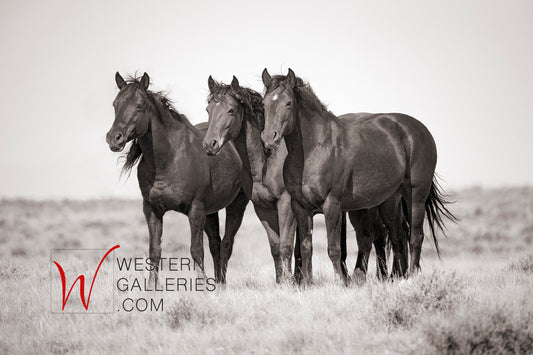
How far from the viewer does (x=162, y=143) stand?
8.48 meters

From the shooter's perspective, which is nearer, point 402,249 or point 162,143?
point 162,143

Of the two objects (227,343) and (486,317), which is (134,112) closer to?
(227,343)

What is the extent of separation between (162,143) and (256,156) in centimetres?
121

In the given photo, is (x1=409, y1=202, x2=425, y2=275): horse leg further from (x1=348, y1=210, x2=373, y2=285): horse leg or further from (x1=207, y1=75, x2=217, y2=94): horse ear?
(x1=207, y1=75, x2=217, y2=94): horse ear

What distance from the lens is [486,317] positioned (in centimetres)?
534

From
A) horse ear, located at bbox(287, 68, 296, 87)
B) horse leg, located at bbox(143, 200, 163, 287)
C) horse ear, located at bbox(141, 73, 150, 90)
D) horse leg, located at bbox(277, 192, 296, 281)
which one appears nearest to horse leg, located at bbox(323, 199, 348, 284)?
horse leg, located at bbox(277, 192, 296, 281)

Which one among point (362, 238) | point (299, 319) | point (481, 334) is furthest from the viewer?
point (362, 238)

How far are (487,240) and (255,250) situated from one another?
9097 mm

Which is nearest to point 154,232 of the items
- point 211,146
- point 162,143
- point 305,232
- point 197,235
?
point 197,235

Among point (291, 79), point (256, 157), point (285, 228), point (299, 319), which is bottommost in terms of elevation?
point (299, 319)

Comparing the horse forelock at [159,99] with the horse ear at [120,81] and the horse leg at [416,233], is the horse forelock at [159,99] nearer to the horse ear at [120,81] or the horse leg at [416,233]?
the horse ear at [120,81]

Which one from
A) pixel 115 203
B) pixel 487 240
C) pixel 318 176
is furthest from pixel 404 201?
pixel 115 203

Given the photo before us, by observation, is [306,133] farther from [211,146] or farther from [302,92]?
[211,146]

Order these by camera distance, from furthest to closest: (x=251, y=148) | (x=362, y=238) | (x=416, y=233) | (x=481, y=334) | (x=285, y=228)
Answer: (x=362, y=238) < (x=416, y=233) < (x=251, y=148) < (x=285, y=228) < (x=481, y=334)
